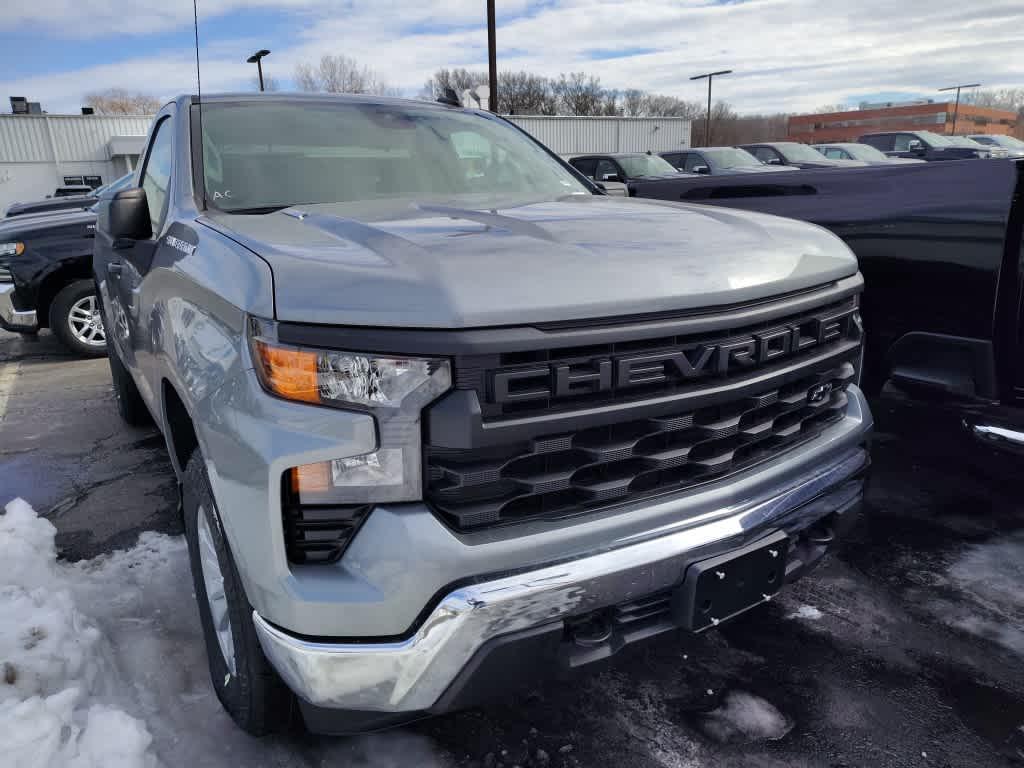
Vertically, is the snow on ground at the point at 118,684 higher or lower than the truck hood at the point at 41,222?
lower

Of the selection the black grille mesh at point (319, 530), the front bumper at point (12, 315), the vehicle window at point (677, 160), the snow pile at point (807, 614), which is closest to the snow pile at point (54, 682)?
the black grille mesh at point (319, 530)

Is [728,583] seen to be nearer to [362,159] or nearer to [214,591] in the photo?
[214,591]

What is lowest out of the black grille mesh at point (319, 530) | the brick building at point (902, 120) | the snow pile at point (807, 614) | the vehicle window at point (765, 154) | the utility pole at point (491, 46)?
the snow pile at point (807, 614)

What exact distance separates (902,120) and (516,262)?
98281 mm

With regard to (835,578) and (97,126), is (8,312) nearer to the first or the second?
(835,578)

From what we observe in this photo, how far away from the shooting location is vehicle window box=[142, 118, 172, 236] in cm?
276

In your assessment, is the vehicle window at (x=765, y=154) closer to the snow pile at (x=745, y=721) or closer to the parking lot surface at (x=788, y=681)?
the parking lot surface at (x=788, y=681)

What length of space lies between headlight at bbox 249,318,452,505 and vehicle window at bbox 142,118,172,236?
150 cm

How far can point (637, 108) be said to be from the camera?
246 ft

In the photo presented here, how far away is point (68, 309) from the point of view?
22.8ft

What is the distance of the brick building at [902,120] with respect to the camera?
262ft

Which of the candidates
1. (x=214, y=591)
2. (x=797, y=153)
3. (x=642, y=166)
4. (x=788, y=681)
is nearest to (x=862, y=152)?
(x=797, y=153)

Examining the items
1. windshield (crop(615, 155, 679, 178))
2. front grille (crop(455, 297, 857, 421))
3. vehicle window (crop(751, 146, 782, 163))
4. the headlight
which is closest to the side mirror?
the headlight

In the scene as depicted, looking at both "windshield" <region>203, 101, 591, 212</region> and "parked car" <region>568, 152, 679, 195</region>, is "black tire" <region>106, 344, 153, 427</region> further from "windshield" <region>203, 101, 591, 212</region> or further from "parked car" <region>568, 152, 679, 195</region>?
"parked car" <region>568, 152, 679, 195</region>
